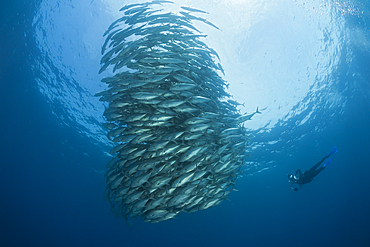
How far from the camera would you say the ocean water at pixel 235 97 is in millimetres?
9930

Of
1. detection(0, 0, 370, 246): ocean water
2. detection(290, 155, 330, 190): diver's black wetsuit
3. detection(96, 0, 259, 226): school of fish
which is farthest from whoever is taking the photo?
detection(290, 155, 330, 190): diver's black wetsuit

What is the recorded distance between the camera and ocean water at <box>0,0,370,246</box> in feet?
32.6

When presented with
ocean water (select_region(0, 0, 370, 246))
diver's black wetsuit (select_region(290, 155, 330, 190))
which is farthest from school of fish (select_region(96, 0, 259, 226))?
diver's black wetsuit (select_region(290, 155, 330, 190))

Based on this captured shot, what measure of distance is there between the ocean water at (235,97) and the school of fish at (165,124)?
5.20m

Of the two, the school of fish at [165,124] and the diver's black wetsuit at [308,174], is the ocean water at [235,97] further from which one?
the school of fish at [165,124]

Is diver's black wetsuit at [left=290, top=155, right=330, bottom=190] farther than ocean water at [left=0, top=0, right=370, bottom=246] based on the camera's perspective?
Yes

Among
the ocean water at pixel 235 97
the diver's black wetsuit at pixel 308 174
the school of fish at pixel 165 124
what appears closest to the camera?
the school of fish at pixel 165 124

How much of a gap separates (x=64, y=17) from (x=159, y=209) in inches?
458

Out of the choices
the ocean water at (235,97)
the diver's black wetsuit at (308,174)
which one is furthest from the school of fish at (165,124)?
the diver's black wetsuit at (308,174)

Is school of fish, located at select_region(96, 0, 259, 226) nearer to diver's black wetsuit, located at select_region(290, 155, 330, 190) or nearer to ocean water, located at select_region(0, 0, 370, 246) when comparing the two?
ocean water, located at select_region(0, 0, 370, 246)

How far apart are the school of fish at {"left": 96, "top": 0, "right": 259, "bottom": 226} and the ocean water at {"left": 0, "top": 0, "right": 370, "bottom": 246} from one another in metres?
5.20

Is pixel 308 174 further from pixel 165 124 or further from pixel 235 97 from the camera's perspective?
pixel 165 124

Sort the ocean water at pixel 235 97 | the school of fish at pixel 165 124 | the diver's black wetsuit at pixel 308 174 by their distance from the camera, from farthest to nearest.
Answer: the diver's black wetsuit at pixel 308 174
the ocean water at pixel 235 97
the school of fish at pixel 165 124

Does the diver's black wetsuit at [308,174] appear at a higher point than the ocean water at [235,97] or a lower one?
lower
